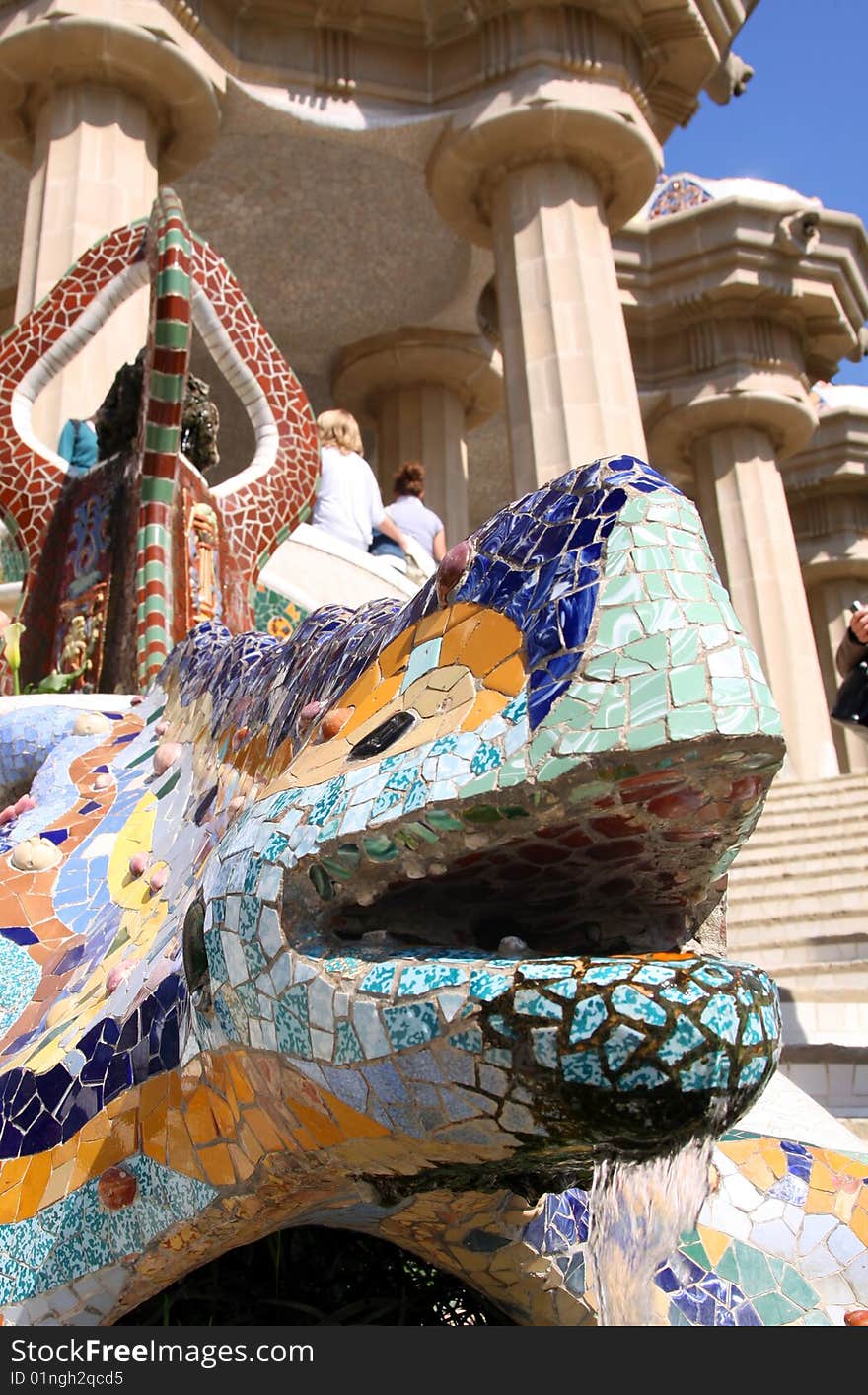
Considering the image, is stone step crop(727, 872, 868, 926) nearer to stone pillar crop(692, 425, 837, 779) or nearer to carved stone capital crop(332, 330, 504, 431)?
stone pillar crop(692, 425, 837, 779)

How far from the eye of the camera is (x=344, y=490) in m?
6.35

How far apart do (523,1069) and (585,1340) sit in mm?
412

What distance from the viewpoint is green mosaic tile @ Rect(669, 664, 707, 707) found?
1111 mm

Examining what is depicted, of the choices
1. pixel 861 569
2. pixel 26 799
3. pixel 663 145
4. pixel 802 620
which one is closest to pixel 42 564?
pixel 26 799

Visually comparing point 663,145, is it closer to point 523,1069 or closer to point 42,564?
point 42,564

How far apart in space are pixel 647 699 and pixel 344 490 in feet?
17.5

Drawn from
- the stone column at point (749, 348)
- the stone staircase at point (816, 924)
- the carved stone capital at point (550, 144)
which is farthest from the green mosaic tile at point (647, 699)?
the stone column at point (749, 348)

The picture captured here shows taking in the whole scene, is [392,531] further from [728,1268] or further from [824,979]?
[728,1268]

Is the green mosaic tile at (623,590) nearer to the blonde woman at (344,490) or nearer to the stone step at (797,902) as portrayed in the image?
the stone step at (797,902)

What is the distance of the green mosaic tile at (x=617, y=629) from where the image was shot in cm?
116

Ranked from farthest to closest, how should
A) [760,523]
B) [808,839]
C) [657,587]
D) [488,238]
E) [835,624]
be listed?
[835,624] < [760,523] < [488,238] < [808,839] < [657,587]

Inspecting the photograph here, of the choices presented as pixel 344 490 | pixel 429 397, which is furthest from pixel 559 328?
pixel 344 490

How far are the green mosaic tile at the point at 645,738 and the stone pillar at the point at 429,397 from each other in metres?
13.6

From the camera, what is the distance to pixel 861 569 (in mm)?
20266
